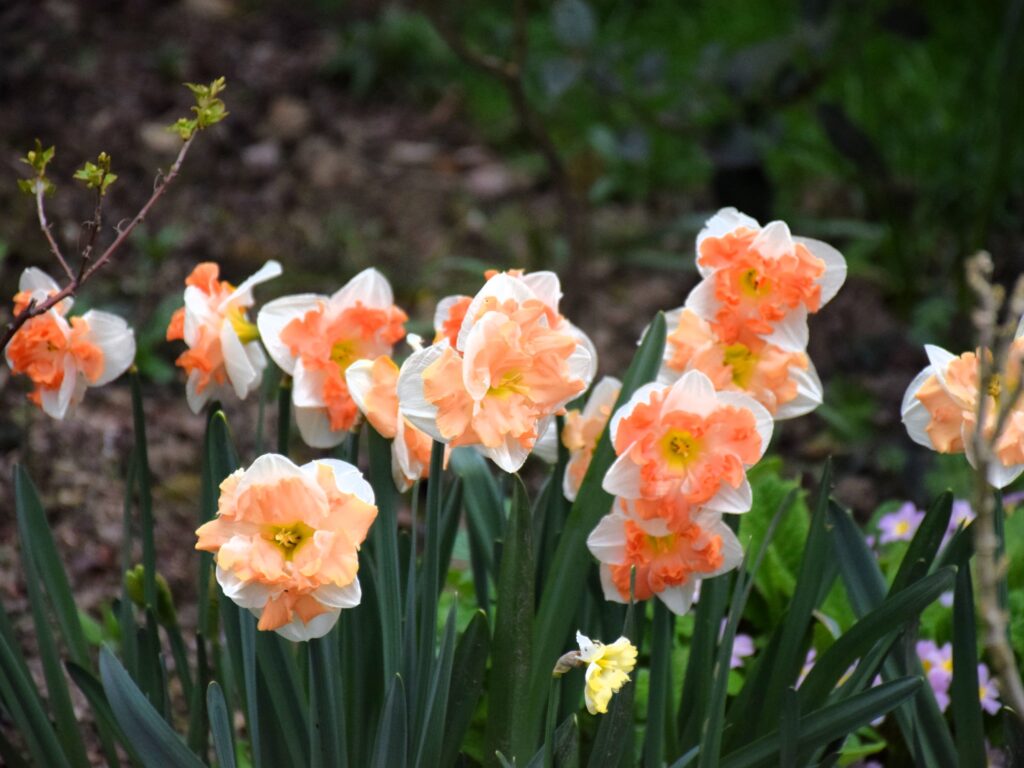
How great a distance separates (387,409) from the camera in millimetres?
1252

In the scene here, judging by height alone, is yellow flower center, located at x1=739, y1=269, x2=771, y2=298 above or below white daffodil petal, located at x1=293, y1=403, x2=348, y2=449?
above

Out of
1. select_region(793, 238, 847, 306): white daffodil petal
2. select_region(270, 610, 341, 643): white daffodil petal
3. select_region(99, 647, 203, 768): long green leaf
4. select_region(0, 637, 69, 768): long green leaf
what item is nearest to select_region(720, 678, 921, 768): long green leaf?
select_region(793, 238, 847, 306): white daffodil petal

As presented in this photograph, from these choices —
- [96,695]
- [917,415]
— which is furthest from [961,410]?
[96,695]

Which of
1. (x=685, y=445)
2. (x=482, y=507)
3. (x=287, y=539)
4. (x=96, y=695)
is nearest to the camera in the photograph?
(x=287, y=539)

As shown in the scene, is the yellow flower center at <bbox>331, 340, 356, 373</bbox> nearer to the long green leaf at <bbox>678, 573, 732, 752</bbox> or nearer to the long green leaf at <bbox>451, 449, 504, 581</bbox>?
the long green leaf at <bbox>451, 449, 504, 581</bbox>

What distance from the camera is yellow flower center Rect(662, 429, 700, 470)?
3.99ft

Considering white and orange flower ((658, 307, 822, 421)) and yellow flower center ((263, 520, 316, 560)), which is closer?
yellow flower center ((263, 520, 316, 560))

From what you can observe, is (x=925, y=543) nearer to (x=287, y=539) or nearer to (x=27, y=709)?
(x=287, y=539)

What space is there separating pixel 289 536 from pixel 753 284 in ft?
1.82

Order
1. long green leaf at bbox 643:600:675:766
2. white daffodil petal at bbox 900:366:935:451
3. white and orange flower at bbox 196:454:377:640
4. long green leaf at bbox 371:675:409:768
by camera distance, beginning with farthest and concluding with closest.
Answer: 1. long green leaf at bbox 643:600:675:766
2. white daffodil petal at bbox 900:366:935:451
3. long green leaf at bbox 371:675:409:768
4. white and orange flower at bbox 196:454:377:640

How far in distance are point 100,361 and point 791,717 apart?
2.83ft

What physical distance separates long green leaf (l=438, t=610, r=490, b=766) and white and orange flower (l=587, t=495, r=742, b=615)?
16 centimetres

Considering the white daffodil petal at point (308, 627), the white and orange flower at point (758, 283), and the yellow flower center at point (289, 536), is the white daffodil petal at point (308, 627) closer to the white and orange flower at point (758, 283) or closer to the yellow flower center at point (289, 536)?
the yellow flower center at point (289, 536)

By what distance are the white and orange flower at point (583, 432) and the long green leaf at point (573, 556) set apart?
0.20ft
